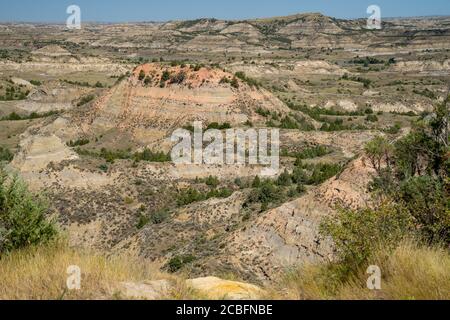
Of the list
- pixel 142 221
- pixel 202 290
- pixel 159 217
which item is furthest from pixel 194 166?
pixel 202 290

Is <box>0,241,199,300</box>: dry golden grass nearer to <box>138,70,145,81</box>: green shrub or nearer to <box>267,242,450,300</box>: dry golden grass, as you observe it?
<box>267,242,450,300</box>: dry golden grass

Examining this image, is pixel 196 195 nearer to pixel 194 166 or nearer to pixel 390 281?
pixel 194 166

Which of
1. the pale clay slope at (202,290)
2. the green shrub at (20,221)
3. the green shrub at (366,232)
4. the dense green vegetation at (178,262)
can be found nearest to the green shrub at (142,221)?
the dense green vegetation at (178,262)

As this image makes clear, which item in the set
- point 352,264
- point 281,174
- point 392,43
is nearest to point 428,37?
point 392,43

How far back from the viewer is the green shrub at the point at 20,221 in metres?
10.2

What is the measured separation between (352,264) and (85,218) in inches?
1054

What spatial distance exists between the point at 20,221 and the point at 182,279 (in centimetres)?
421

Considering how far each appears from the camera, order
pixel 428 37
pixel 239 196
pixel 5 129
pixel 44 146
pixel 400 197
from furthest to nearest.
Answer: pixel 428 37 → pixel 5 129 → pixel 44 146 → pixel 239 196 → pixel 400 197

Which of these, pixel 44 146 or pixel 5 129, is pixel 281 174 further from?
pixel 5 129

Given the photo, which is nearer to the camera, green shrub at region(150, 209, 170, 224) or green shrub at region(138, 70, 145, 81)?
green shrub at region(150, 209, 170, 224)

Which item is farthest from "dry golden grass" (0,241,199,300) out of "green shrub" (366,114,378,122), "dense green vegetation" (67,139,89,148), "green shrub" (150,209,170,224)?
"green shrub" (366,114,378,122)

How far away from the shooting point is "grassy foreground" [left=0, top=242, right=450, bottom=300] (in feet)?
23.1

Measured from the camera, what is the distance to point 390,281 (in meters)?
7.48
